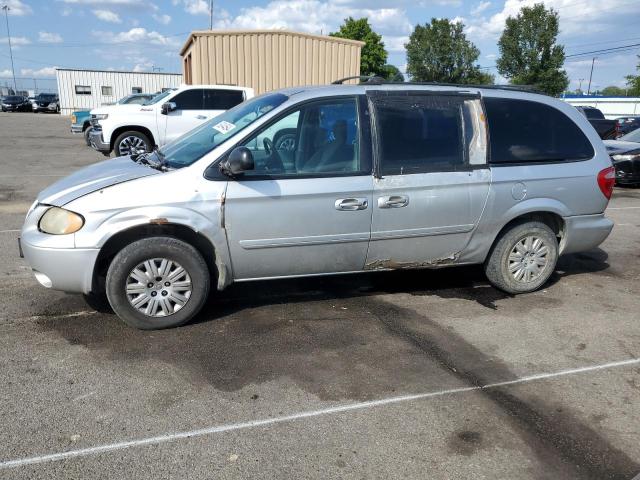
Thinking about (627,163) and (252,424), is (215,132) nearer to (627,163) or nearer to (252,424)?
(252,424)

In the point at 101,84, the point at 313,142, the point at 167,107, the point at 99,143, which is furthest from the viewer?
the point at 101,84

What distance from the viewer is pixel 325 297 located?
17.0 ft

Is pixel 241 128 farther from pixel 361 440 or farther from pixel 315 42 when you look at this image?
pixel 315 42

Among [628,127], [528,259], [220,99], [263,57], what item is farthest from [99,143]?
[628,127]

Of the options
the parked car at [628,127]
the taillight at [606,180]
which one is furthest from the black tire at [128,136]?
the parked car at [628,127]

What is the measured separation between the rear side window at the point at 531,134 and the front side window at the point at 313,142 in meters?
1.34

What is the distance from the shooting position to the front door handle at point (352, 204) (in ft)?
14.7

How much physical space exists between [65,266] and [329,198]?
6.69 feet

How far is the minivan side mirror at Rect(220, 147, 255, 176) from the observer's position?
4105 millimetres

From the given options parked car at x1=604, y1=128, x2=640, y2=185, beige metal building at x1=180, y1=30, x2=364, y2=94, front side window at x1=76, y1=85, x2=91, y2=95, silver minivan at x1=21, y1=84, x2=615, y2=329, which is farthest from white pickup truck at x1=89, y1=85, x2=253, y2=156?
front side window at x1=76, y1=85, x2=91, y2=95

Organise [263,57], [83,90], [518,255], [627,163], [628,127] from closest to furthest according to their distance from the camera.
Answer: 1. [518,255]
2. [627,163]
3. [263,57]
4. [628,127]
5. [83,90]

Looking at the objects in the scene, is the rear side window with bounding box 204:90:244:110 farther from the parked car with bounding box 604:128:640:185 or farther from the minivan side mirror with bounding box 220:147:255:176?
the minivan side mirror with bounding box 220:147:255:176

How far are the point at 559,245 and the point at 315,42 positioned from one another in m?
15.8

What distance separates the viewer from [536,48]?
44219 millimetres
